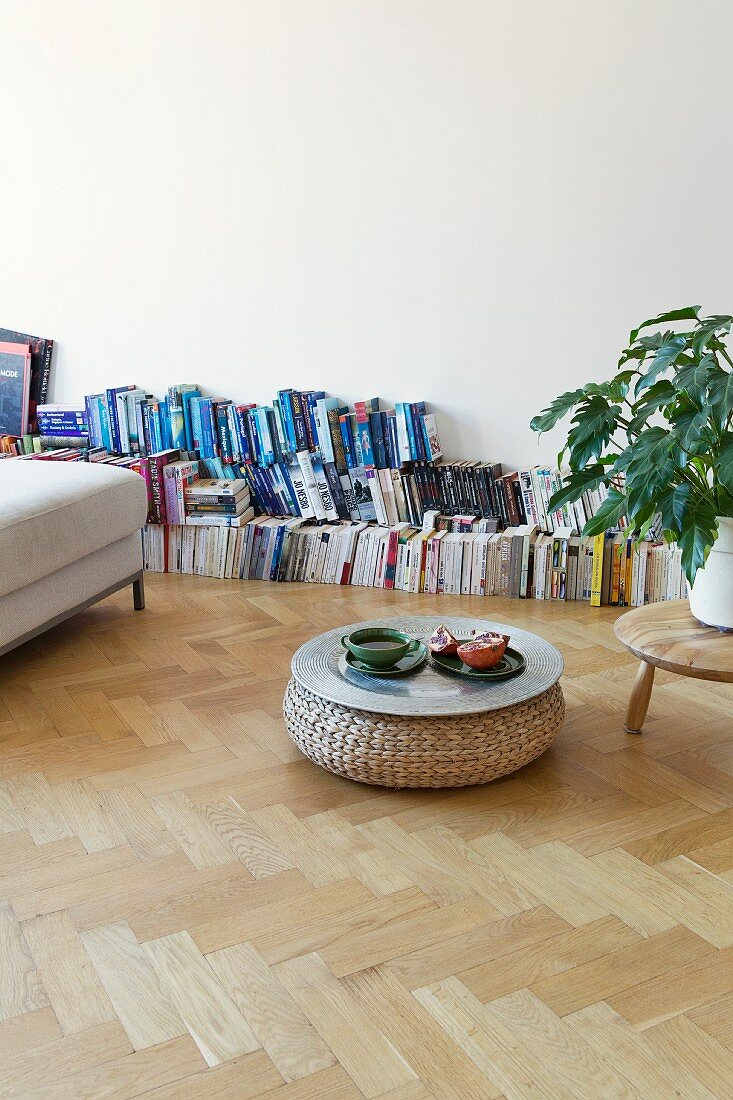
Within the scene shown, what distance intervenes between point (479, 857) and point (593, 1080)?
62cm

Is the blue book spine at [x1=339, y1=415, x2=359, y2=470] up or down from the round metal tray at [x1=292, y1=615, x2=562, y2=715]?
up

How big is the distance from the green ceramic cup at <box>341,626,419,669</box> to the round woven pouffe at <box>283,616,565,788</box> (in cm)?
5

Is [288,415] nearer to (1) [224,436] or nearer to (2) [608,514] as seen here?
(1) [224,436]

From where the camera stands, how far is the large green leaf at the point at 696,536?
7.56 ft

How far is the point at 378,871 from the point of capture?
2012mm

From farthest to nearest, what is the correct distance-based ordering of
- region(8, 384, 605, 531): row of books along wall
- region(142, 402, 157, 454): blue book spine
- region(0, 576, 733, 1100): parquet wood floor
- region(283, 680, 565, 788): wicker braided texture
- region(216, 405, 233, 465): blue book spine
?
region(142, 402, 157, 454): blue book spine → region(216, 405, 233, 465): blue book spine → region(8, 384, 605, 531): row of books along wall → region(283, 680, 565, 788): wicker braided texture → region(0, 576, 733, 1100): parquet wood floor

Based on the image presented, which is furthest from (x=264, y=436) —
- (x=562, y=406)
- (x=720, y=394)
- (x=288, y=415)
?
(x=720, y=394)

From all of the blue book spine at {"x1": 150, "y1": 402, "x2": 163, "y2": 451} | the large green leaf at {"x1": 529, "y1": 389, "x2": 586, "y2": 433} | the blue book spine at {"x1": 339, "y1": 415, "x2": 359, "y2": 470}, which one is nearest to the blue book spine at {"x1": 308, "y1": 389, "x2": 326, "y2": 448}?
the blue book spine at {"x1": 339, "y1": 415, "x2": 359, "y2": 470}

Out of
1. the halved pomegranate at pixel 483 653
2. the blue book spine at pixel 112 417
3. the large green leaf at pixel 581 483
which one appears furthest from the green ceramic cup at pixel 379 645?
the blue book spine at pixel 112 417

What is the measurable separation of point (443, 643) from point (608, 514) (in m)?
0.51

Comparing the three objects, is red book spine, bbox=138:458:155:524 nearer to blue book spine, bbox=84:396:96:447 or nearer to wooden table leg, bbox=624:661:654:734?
blue book spine, bbox=84:396:96:447

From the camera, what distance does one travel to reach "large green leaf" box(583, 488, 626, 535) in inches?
96.1

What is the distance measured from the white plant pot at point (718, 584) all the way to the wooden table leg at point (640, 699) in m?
0.20

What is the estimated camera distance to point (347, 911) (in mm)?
1885
